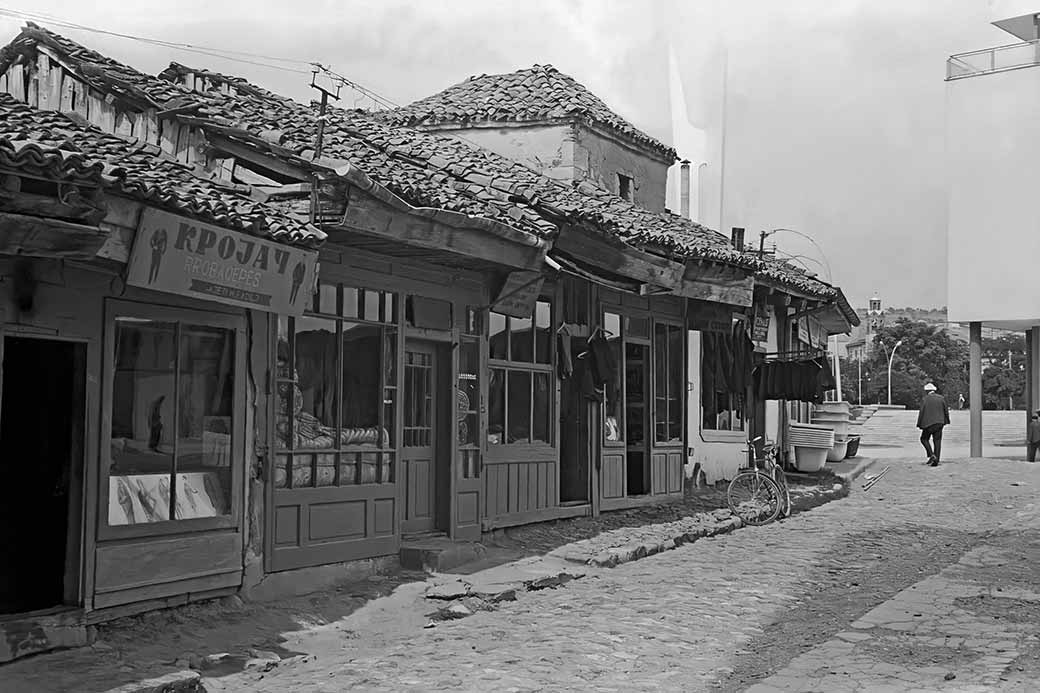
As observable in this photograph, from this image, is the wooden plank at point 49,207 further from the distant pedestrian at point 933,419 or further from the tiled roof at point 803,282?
the distant pedestrian at point 933,419

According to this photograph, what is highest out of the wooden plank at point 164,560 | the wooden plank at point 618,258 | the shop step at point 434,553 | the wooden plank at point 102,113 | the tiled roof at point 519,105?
the tiled roof at point 519,105

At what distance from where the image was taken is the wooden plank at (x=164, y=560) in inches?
325

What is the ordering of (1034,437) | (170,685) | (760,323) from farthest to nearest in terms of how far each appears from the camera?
(1034,437) → (760,323) → (170,685)

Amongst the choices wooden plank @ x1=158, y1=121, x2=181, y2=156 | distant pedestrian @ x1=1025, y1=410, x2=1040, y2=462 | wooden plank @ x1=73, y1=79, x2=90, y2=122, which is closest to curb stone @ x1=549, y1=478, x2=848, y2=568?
wooden plank @ x1=158, y1=121, x2=181, y2=156

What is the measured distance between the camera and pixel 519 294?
13.5 metres

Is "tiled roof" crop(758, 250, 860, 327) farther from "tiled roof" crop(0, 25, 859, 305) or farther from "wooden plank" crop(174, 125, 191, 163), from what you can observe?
"wooden plank" crop(174, 125, 191, 163)

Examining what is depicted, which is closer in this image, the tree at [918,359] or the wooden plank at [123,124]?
the wooden plank at [123,124]

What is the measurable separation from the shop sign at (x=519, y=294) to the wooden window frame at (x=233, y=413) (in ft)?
14.1

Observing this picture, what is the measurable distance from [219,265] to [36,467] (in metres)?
2.04

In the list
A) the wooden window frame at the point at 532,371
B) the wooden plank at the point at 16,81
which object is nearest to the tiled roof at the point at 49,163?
the wooden plank at the point at 16,81

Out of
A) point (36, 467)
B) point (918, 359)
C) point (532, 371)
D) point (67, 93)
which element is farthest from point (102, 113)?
point (918, 359)

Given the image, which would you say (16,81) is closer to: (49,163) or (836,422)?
(49,163)

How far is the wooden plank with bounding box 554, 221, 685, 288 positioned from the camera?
1374cm

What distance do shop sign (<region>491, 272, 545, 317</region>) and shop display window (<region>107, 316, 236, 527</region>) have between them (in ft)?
14.5
